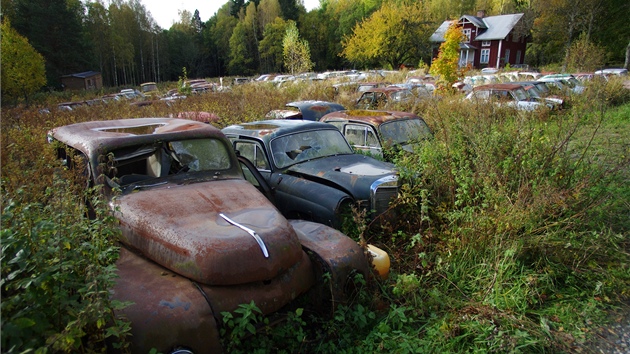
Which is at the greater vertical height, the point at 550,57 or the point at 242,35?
the point at 242,35

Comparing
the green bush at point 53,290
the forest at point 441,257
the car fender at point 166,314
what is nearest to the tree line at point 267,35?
the forest at point 441,257

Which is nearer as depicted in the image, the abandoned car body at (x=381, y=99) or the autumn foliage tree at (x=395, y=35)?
the abandoned car body at (x=381, y=99)

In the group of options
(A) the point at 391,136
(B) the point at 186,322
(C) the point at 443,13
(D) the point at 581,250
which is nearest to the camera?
(B) the point at 186,322

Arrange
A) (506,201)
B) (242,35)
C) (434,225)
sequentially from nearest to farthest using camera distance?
(506,201) → (434,225) → (242,35)

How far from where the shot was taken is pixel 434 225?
4758mm

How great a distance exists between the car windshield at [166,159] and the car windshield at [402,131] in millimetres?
3746

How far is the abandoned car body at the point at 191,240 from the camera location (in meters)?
2.46

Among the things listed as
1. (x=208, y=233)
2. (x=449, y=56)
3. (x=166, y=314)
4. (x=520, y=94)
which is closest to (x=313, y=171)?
(x=208, y=233)

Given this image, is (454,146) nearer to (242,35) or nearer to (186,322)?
(186,322)

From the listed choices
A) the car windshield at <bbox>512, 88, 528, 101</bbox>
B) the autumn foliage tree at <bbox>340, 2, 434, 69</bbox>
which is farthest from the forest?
the autumn foliage tree at <bbox>340, 2, 434, 69</bbox>

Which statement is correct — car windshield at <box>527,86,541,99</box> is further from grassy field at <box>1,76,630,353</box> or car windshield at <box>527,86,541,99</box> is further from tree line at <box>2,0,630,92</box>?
tree line at <box>2,0,630,92</box>

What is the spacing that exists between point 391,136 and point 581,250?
3889 mm

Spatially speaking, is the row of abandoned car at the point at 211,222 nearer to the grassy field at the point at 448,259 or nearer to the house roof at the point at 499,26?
the grassy field at the point at 448,259

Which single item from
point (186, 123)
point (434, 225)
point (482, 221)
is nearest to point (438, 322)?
point (482, 221)
